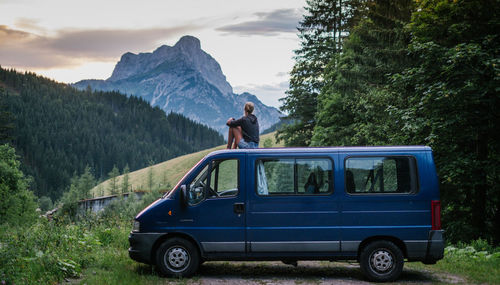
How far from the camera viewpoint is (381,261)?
9008mm

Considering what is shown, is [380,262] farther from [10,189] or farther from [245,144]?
[10,189]

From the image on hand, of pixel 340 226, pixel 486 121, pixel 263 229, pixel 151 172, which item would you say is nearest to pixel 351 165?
pixel 340 226

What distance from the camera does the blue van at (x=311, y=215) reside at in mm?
8984

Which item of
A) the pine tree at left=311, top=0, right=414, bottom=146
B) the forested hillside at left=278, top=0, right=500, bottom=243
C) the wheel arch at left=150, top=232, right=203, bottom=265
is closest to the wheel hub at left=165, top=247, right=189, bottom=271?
the wheel arch at left=150, top=232, right=203, bottom=265

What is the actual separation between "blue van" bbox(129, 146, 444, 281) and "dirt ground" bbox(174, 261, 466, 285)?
37 centimetres

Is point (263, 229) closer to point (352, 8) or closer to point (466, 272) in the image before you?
point (466, 272)

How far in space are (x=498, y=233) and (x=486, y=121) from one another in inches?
153

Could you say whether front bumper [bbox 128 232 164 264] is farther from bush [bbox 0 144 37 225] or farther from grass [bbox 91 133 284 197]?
grass [bbox 91 133 284 197]

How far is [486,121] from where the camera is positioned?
51.6 ft

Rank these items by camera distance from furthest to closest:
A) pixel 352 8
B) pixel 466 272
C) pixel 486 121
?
pixel 352 8 → pixel 486 121 → pixel 466 272

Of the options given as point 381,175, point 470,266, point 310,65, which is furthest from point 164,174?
point 381,175

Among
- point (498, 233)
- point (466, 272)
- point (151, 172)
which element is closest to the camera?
point (466, 272)

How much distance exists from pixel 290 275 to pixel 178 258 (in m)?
2.12

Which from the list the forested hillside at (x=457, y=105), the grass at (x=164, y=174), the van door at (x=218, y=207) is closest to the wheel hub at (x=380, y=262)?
the van door at (x=218, y=207)
